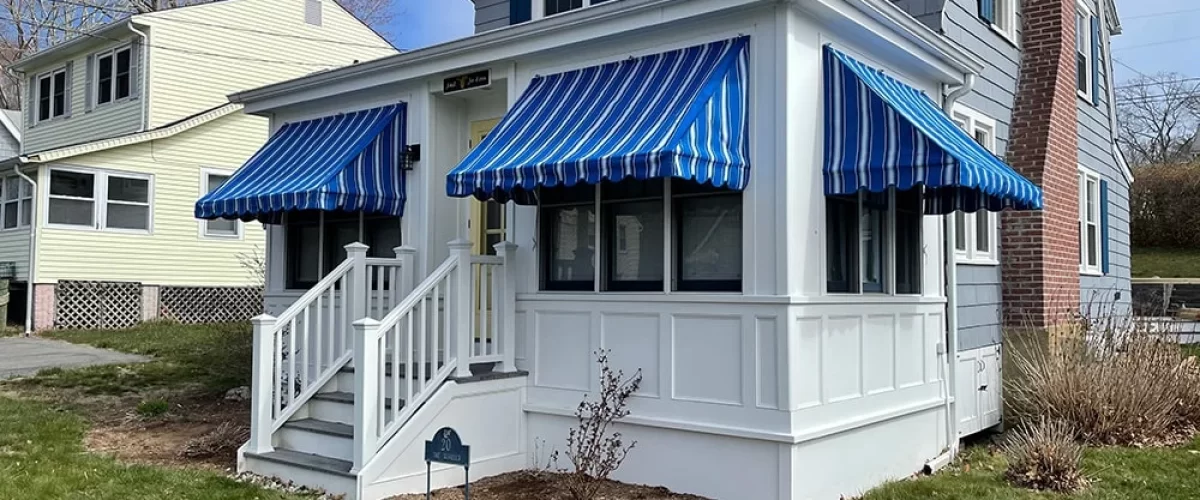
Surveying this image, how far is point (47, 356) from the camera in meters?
14.8

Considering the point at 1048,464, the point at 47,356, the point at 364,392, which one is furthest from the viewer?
the point at 47,356

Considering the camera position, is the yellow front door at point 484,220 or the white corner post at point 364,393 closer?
the white corner post at point 364,393

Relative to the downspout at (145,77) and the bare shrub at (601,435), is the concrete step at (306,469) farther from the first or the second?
the downspout at (145,77)

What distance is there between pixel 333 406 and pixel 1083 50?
1074cm

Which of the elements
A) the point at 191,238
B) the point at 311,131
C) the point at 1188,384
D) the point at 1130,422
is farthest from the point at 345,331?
the point at 191,238

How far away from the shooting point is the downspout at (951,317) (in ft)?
28.3

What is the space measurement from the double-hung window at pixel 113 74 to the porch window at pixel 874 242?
18692 millimetres

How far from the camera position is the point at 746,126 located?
22.1 feet

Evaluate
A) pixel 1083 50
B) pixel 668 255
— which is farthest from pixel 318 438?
pixel 1083 50

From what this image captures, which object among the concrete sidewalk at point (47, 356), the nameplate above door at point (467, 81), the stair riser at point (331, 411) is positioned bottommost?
the concrete sidewalk at point (47, 356)

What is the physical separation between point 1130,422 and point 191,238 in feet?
59.0

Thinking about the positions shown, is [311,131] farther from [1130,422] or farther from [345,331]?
[1130,422]

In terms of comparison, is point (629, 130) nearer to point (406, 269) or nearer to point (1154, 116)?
point (406, 269)

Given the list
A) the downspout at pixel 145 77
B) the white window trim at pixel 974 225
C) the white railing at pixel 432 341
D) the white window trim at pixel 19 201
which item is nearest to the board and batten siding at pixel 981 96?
the white window trim at pixel 974 225
